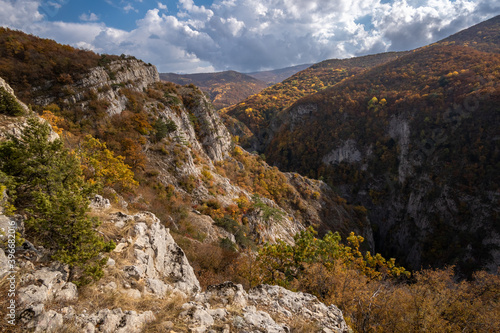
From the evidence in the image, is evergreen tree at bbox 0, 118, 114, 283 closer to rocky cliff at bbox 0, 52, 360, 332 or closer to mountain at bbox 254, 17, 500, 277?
rocky cliff at bbox 0, 52, 360, 332

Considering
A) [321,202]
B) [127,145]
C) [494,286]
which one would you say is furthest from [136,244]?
[321,202]

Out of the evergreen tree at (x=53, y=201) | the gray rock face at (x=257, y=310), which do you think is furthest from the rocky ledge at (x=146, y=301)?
the evergreen tree at (x=53, y=201)

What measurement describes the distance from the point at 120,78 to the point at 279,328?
32.6m

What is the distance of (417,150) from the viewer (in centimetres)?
5344

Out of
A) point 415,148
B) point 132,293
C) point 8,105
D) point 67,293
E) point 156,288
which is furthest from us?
point 415,148

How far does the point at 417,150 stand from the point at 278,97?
75.5 m

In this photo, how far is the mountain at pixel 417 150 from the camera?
40.5 m

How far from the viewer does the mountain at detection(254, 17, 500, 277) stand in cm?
4047

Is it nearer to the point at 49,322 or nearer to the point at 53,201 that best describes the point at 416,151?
the point at 53,201

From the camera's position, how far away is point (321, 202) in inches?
1721

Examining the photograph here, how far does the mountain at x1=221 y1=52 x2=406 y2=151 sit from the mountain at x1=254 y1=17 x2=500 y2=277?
12261 mm

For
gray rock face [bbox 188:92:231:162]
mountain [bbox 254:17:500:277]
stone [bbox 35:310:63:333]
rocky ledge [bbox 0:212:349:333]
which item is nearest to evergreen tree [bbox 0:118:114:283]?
rocky ledge [bbox 0:212:349:333]

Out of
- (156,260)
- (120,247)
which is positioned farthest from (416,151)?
(120,247)

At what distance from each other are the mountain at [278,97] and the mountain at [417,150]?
1226 cm
